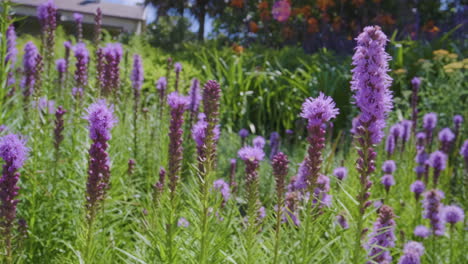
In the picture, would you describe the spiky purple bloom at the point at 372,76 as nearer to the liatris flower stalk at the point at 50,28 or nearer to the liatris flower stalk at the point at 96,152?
the liatris flower stalk at the point at 96,152

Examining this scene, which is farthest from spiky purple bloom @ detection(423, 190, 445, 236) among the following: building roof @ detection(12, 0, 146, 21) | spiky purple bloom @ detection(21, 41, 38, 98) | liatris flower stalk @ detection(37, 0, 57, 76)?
building roof @ detection(12, 0, 146, 21)

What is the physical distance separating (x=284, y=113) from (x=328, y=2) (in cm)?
557

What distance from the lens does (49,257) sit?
107 inches

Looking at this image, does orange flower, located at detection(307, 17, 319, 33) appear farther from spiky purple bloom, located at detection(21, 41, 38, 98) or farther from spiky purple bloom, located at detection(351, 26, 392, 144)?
spiky purple bloom, located at detection(351, 26, 392, 144)

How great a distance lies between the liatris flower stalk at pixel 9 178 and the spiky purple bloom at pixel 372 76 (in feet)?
3.64

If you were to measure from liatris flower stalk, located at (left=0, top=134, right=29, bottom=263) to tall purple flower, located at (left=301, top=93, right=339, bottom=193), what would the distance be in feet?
3.11

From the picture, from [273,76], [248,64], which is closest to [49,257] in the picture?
[273,76]

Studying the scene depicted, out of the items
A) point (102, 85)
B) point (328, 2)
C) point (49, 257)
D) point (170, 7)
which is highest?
point (170, 7)

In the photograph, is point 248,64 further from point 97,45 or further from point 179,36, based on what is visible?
point 179,36

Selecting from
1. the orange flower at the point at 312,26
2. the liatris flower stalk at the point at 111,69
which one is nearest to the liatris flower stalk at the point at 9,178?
the liatris flower stalk at the point at 111,69

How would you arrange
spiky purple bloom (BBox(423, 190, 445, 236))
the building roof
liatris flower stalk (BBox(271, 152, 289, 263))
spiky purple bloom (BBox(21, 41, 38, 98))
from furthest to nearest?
1. the building roof
2. spiky purple bloom (BBox(21, 41, 38, 98))
3. spiky purple bloom (BBox(423, 190, 445, 236))
4. liatris flower stalk (BBox(271, 152, 289, 263))

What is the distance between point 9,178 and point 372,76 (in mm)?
1232

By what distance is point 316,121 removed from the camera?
1503 millimetres

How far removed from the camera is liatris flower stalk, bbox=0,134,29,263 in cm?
170
